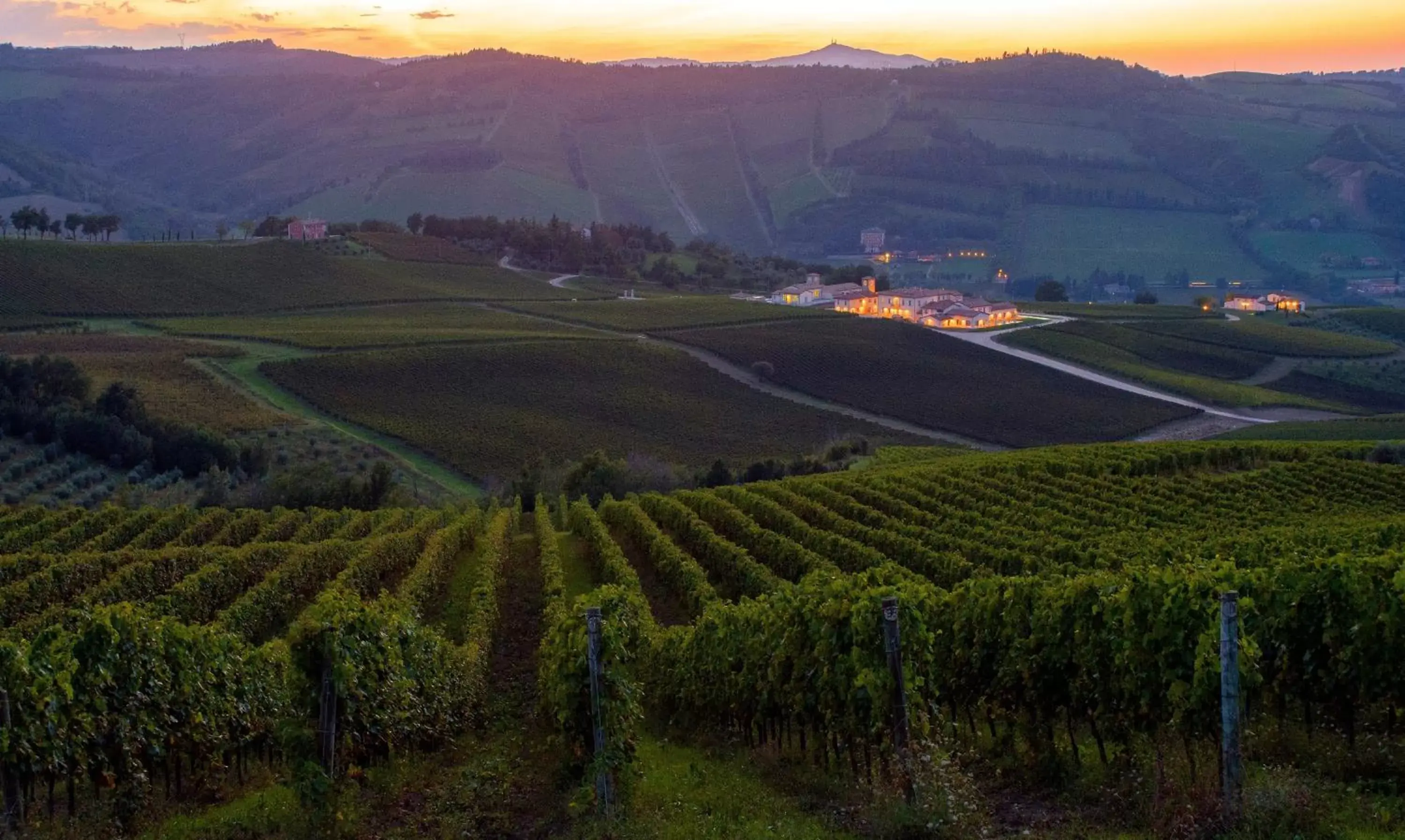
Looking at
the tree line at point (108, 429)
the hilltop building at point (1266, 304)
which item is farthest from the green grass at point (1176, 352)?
the tree line at point (108, 429)

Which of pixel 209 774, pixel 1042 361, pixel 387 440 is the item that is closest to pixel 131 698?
pixel 209 774

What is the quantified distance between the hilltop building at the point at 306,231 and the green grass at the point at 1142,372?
72736 millimetres

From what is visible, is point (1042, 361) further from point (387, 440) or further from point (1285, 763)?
point (1285, 763)

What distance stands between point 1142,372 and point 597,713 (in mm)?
93915

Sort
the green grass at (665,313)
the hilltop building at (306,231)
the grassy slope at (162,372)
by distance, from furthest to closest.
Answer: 1. the hilltop building at (306,231)
2. the green grass at (665,313)
3. the grassy slope at (162,372)

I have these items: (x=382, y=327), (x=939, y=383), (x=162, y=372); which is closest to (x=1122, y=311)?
(x=939, y=383)

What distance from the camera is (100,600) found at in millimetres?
22656

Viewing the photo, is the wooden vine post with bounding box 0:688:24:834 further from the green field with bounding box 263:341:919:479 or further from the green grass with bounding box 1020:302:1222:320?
the green grass with bounding box 1020:302:1222:320

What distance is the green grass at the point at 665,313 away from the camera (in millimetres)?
104375

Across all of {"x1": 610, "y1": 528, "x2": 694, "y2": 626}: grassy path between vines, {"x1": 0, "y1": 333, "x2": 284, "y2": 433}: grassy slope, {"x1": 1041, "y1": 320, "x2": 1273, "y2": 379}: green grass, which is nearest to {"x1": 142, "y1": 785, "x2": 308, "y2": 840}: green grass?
{"x1": 610, "y1": 528, "x2": 694, "y2": 626}: grassy path between vines

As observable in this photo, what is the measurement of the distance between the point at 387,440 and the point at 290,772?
54.0 meters

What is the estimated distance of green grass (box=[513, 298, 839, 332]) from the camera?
104375 mm

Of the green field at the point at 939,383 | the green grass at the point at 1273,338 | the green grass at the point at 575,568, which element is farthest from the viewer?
the green grass at the point at 1273,338

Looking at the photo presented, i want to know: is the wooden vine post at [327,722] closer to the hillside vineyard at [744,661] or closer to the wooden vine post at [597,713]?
the hillside vineyard at [744,661]
